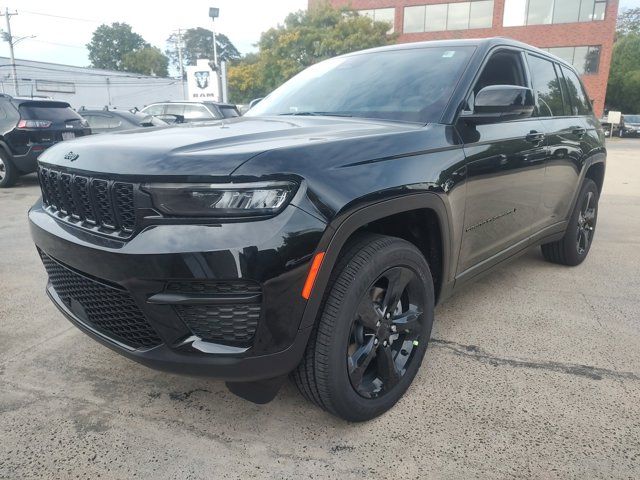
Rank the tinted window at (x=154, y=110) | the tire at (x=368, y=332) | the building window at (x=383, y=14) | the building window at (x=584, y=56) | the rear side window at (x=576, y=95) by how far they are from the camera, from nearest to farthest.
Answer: the tire at (x=368, y=332)
the rear side window at (x=576, y=95)
the tinted window at (x=154, y=110)
the building window at (x=584, y=56)
the building window at (x=383, y=14)

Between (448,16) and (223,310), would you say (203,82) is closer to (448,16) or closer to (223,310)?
(448,16)

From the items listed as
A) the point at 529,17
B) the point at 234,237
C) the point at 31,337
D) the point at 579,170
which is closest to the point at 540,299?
the point at 579,170

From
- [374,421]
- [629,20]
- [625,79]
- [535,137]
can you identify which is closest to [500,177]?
[535,137]

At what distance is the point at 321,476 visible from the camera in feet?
6.19

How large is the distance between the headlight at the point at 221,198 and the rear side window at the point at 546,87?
8.11 ft

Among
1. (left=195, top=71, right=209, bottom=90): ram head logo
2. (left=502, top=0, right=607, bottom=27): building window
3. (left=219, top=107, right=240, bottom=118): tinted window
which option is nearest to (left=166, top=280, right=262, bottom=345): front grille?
→ (left=219, top=107, right=240, bottom=118): tinted window

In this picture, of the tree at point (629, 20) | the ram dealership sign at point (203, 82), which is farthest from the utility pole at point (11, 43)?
the tree at point (629, 20)

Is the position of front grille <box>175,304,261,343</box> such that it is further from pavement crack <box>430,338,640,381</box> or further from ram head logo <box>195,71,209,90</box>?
ram head logo <box>195,71,209,90</box>

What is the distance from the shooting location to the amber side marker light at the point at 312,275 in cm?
172

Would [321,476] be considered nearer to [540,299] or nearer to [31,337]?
[31,337]

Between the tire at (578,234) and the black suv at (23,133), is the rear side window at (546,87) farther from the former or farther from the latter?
the black suv at (23,133)

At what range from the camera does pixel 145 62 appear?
247 ft

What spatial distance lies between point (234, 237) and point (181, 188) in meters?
0.25

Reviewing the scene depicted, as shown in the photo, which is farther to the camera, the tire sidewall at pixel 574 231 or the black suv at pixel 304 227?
the tire sidewall at pixel 574 231
